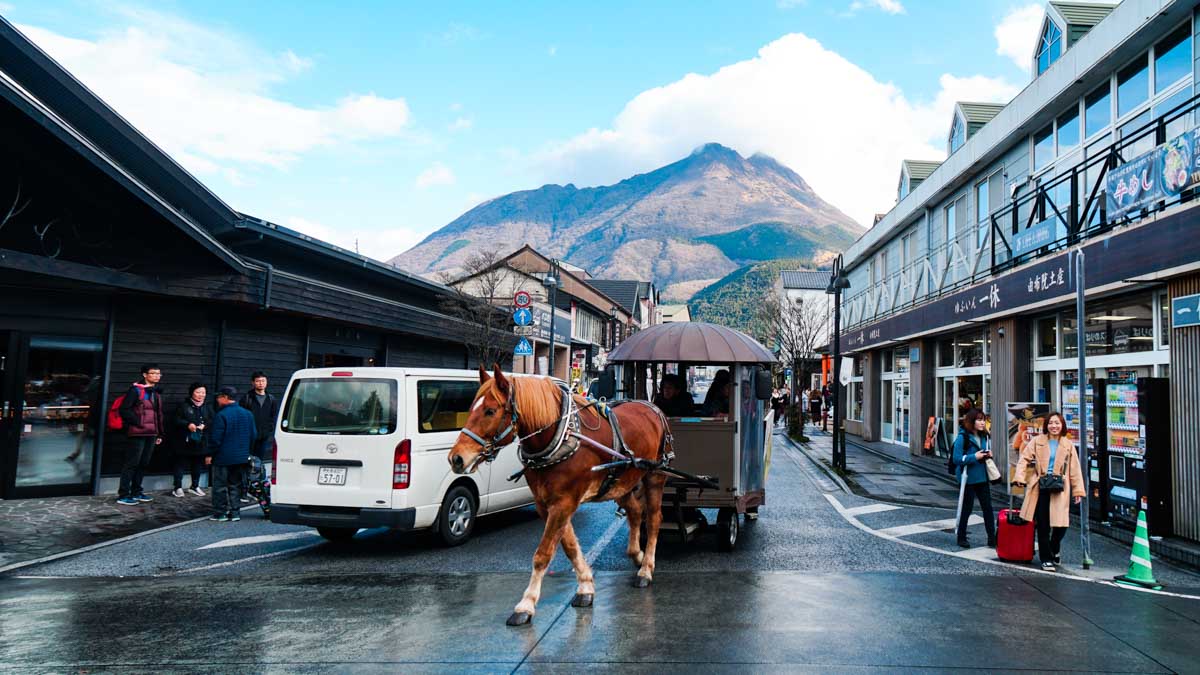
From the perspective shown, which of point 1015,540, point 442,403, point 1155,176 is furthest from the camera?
point 1155,176

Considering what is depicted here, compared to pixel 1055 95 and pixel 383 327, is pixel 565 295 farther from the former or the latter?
pixel 1055 95

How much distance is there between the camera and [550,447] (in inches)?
229

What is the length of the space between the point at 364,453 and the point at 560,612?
3106 mm

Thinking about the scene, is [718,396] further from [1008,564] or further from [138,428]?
[138,428]

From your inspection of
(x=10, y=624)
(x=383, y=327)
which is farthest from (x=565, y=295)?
(x=10, y=624)

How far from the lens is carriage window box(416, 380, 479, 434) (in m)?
8.18

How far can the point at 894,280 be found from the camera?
85.7 ft

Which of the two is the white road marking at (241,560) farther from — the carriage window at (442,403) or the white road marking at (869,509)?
the white road marking at (869,509)

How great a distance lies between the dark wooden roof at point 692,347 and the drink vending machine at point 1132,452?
5.08 metres

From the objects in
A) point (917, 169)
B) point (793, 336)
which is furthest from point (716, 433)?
point (793, 336)

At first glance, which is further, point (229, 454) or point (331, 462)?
point (229, 454)

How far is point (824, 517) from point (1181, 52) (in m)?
9.17

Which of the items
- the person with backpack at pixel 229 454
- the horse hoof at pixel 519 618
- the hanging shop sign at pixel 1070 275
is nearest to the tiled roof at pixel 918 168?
the hanging shop sign at pixel 1070 275

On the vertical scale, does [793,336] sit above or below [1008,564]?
above
